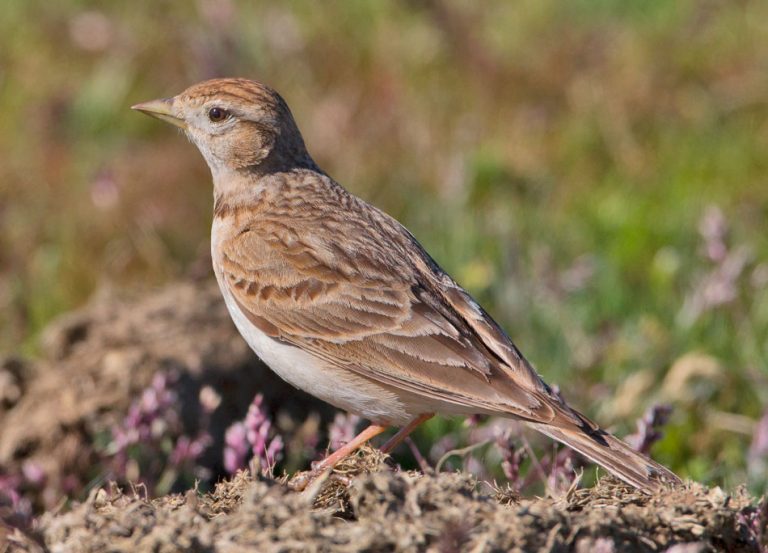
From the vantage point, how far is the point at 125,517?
10.7 ft

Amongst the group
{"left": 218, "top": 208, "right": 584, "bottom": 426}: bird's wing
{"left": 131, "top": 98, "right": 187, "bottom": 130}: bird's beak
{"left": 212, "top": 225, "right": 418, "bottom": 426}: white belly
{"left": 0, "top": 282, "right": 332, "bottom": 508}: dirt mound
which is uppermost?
{"left": 131, "top": 98, "right": 187, "bottom": 130}: bird's beak

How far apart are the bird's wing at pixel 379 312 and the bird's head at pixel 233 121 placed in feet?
1.40

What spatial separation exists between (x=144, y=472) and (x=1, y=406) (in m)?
1.04

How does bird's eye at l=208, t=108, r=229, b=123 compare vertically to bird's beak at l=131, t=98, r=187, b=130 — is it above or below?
above

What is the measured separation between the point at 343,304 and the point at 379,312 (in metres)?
0.18

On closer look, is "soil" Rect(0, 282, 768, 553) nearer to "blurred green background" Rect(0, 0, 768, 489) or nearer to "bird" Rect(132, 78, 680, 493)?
"bird" Rect(132, 78, 680, 493)

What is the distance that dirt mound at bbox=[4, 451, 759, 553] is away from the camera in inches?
122

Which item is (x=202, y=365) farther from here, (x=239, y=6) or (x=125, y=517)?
(x=239, y=6)

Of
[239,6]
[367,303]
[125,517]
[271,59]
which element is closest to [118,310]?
[367,303]

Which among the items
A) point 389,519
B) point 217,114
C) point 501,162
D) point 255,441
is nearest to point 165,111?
point 217,114

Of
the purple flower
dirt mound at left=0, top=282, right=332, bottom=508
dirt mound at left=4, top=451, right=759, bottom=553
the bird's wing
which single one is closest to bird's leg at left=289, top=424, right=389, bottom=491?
the purple flower

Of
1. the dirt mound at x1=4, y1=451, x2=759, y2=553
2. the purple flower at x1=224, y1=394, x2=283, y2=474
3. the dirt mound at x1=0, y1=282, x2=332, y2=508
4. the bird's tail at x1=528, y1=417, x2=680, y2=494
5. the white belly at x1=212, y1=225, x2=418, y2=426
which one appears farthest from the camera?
the dirt mound at x1=0, y1=282, x2=332, y2=508

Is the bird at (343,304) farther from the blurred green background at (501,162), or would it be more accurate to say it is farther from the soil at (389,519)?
the blurred green background at (501,162)

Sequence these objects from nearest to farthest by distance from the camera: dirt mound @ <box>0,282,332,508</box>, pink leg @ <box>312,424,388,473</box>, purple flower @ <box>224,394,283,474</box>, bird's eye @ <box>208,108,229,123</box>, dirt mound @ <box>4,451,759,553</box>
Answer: dirt mound @ <box>4,451,759,553</box> → pink leg @ <box>312,424,388,473</box> → purple flower @ <box>224,394,283,474</box> → bird's eye @ <box>208,108,229,123</box> → dirt mound @ <box>0,282,332,508</box>
